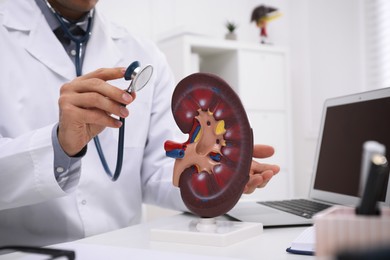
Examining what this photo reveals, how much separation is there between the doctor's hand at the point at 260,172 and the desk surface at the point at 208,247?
9 cm

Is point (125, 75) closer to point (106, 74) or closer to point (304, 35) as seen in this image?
point (106, 74)

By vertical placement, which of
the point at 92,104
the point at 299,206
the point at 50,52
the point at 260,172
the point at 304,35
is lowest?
the point at 299,206

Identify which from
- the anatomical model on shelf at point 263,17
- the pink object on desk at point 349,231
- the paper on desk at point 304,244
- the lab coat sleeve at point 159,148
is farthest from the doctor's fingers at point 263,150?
the anatomical model on shelf at point 263,17

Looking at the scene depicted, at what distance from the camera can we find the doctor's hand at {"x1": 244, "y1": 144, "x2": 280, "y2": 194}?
0.81 metres

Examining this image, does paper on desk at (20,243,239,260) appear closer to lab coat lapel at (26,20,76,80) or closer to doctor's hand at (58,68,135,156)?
doctor's hand at (58,68,135,156)

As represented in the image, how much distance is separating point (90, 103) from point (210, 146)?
0.22 meters

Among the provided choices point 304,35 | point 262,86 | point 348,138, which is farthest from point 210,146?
point 304,35

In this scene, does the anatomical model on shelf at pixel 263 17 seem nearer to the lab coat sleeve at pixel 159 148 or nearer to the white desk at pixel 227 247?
the lab coat sleeve at pixel 159 148

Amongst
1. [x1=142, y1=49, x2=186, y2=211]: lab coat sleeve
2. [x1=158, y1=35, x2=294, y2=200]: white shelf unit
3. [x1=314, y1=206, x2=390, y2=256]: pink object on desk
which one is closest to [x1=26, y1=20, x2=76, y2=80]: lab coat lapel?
[x1=142, y1=49, x2=186, y2=211]: lab coat sleeve

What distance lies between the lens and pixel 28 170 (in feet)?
2.74

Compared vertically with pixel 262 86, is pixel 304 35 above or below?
above

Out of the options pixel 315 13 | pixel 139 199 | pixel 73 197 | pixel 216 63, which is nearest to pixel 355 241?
pixel 73 197

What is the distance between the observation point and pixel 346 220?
0.32m

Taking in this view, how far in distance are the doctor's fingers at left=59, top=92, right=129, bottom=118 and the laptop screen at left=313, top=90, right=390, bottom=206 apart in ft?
1.87
